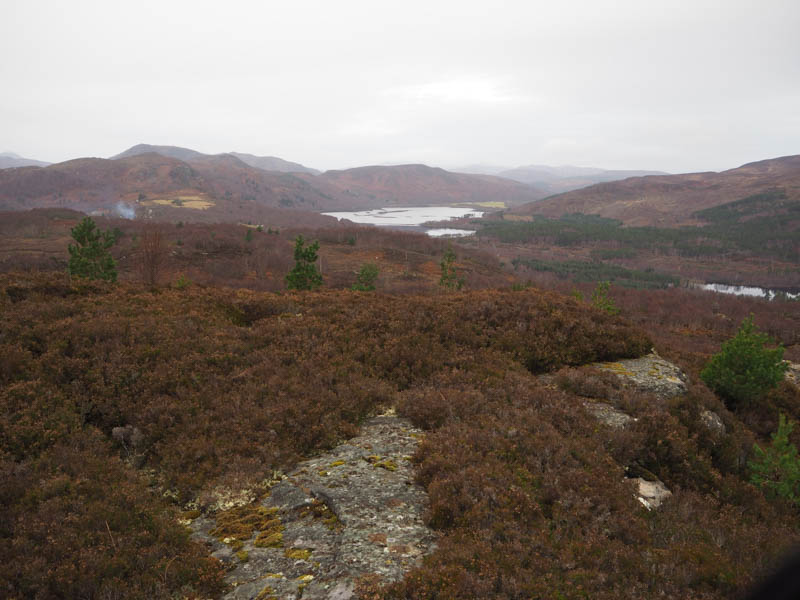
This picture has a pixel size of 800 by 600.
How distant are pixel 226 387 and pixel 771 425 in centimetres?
Result: 1651

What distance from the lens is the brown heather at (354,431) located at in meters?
5.18

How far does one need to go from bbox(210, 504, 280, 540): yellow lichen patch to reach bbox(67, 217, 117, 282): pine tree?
101 ft

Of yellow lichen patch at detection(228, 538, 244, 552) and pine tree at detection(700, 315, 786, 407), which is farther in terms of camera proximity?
pine tree at detection(700, 315, 786, 407)

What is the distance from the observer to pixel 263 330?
12.5m

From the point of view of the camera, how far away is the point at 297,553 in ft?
18.3

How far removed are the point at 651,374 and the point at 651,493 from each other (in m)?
5.02

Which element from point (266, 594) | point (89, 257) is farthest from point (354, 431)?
point (89, 257)

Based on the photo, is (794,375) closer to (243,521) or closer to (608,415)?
(608,415)

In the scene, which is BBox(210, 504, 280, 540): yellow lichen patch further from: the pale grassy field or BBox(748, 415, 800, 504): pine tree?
the pale grassy field

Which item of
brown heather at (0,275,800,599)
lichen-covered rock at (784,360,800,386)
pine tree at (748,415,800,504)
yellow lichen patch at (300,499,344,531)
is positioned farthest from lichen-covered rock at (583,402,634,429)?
lichen-covered rock at (784,360,800,386)

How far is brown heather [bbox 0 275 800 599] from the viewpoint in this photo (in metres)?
5.18

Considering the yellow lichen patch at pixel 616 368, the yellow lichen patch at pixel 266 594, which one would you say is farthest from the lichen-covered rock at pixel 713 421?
the yellow lichen patch at pixel 266 594

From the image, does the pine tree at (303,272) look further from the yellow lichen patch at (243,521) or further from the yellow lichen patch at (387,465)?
the yellow lichen patch at (243,521)

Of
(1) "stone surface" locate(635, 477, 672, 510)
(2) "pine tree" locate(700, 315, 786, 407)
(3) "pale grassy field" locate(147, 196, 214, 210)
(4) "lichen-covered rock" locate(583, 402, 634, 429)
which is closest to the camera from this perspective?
(1) "stone surface" locate(635, 477, 672, 510)
